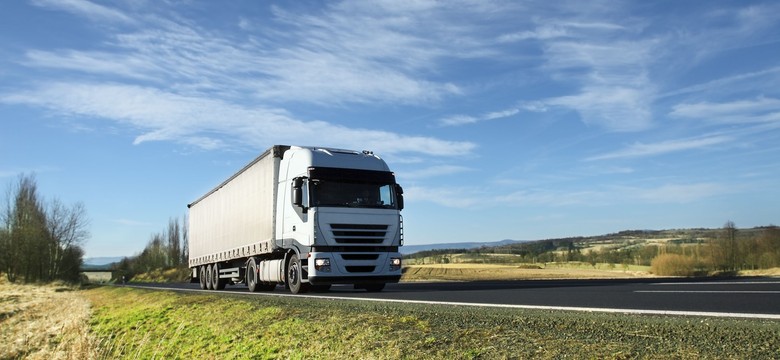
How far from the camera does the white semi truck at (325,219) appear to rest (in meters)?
16.5

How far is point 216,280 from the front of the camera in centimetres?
2680

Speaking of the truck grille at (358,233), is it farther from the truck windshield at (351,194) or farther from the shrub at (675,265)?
the shrub at (675,265)

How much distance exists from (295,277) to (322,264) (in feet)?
5.94

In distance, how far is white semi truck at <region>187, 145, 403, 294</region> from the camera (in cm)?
1650

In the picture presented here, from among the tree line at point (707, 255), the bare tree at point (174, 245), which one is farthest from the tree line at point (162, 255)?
the tree line at point (707, 255)

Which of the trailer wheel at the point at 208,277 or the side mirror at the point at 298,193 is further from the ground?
the side mirror at the point at 298,193

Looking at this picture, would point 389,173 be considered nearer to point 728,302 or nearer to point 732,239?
point 728,302

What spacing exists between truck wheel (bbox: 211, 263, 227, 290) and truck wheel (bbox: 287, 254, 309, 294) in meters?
9.22

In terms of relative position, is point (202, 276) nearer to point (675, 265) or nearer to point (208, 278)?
point (208, 278)

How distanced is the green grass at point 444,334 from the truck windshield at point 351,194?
13.2 ft

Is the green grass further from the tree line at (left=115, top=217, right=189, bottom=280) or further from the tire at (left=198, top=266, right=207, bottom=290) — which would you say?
the tree line at (left=115, top=217, right=189, bottom=280)

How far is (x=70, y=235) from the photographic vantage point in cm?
6588

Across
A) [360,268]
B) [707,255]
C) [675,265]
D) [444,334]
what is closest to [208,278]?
[360,268]

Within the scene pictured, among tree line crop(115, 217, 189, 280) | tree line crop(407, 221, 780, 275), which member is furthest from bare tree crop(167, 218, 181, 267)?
tree line crop(407, 221, 780, 275)
